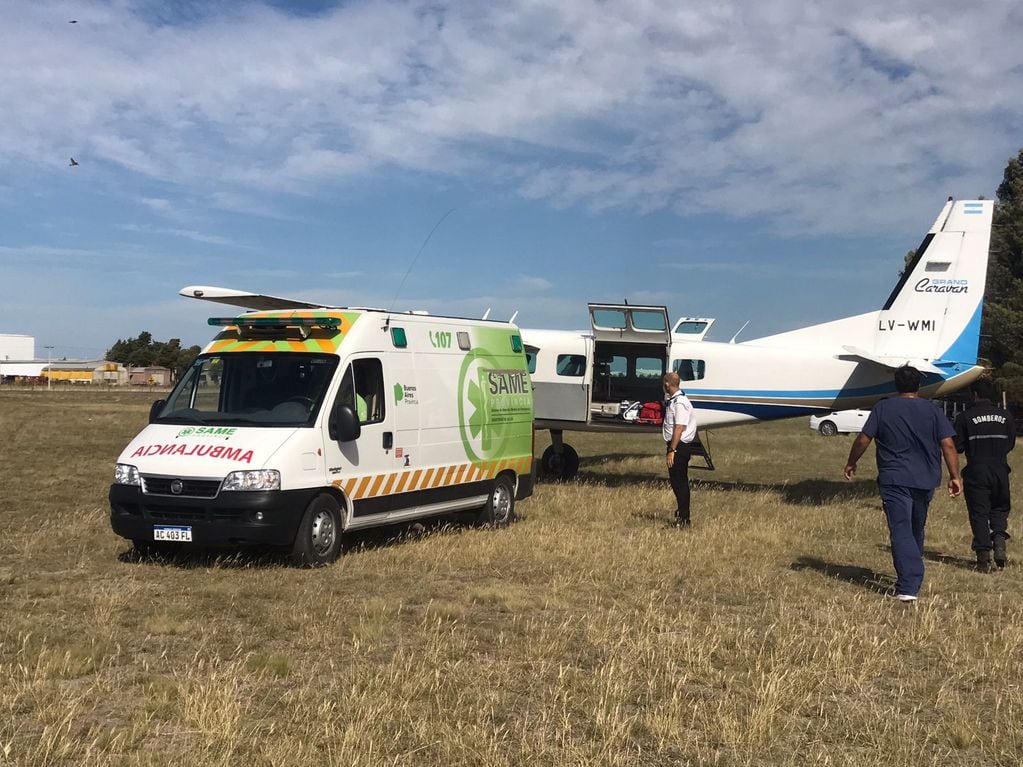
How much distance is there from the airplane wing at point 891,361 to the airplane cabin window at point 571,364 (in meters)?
4.77

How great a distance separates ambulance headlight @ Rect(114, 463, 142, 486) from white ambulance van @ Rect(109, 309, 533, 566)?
0.01 meters

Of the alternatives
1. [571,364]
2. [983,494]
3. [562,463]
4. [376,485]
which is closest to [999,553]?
[983,494]

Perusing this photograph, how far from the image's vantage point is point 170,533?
357 inches

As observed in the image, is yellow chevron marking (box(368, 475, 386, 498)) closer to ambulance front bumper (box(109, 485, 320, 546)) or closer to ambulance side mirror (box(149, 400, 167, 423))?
ambulance front bumper (box(109, 485, 320, 546))

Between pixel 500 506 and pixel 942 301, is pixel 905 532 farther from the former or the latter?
pixel 942 301

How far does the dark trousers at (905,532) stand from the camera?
830 centimetres

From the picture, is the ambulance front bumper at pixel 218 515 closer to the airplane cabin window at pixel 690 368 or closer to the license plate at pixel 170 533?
the license plate at pixel 170 533

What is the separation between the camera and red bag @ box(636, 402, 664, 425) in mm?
18263

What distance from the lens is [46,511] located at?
13.4 m

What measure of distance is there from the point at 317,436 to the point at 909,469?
5443 millimetres

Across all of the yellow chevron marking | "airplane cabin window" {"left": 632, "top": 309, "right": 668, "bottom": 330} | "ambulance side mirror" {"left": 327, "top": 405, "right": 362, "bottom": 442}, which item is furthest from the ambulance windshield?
"airplane cabin window" {"left": 632, "top": 309, "right": 668, "bottom": 330}

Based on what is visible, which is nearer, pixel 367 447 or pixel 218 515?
pixel 218 515

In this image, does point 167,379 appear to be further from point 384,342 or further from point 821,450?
point 384,342

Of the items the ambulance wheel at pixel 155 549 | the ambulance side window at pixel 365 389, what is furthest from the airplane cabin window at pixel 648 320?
the ambulance wheel at pixel 155 549
